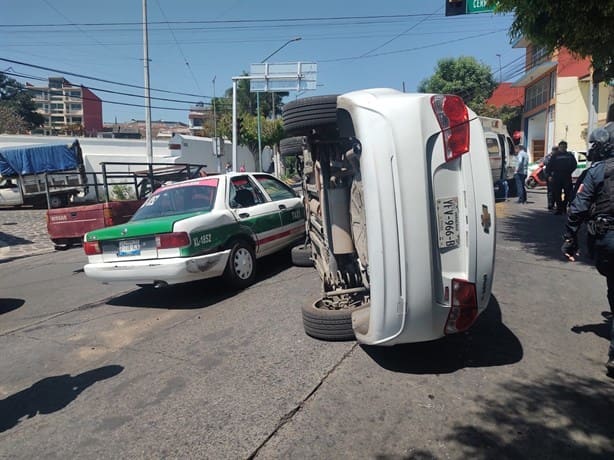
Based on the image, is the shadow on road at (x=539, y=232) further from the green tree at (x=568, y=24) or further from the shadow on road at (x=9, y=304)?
the shadow on road at (x=9, y=304)

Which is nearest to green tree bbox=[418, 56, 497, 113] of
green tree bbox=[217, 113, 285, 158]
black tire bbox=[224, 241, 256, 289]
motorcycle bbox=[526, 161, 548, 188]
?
green tree bbox=[217, 113, 285, 158]

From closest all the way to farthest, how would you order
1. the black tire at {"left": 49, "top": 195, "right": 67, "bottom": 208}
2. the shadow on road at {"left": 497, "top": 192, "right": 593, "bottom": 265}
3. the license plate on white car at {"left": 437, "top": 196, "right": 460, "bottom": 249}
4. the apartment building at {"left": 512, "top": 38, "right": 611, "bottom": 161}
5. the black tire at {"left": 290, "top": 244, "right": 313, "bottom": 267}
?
1. the license plate on white car at {"left": 437, "top": 196, "right": 460, "bottom": 249}
2. the black tire at {"left": 290, "top": 244, "right": 313, "bottom": 267}
3. the shadow on road at {"left": 497, "top": 192, "right": 593, "bottom": 265}
4. the black tire at {"left": 49, "top": 195, "right": 67, "bottom": 208}
5. the apartment building at {"left": 512, "top": 38, "right": 611, "bottom": 161}

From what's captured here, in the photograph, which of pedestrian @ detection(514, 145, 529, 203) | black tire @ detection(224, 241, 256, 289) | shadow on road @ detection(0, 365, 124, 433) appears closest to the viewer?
shadow on road @ detection(0, 365, 124, 433)

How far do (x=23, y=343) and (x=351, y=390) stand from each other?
11.9 feet

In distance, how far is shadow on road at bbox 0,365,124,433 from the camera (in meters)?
3.36

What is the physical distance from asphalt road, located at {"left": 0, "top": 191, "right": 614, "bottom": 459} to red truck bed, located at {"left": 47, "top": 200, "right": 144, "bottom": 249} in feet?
12.9

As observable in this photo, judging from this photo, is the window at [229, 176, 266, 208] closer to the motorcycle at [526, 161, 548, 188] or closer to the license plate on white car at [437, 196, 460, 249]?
the license plate on white car at [437, 196, 460, 249]

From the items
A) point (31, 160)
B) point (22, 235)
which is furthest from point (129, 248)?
point (31, 160)

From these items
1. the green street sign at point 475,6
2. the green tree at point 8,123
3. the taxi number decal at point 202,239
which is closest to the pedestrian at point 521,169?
the green street sign at point 475,6

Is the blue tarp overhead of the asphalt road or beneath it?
overhead

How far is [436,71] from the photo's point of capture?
43062 mm

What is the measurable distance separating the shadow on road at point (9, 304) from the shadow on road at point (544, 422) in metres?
6.06

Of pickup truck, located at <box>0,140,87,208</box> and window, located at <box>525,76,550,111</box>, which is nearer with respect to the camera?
pickup truck, located at <box>0,140,87,208</box>

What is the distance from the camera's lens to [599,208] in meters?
3.60
